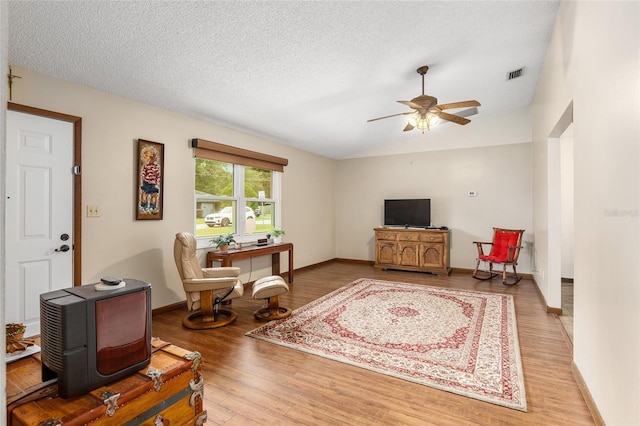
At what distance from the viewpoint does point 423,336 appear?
3.11 meters

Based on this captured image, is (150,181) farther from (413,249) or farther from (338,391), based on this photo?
(413,249)

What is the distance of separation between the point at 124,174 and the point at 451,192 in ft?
18.3

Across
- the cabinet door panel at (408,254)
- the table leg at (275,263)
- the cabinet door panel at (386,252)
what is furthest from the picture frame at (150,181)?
the cabinet door panel at (408,254)

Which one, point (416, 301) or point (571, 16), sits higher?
point (571, 16)

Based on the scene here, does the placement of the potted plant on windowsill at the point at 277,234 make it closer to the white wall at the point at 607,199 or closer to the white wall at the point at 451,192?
the white wall at the point at 451,192

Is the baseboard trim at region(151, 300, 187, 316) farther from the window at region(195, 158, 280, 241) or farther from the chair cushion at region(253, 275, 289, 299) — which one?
the chair cushion at region(253, 275, 289, 299)

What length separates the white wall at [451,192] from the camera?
582 centimetres

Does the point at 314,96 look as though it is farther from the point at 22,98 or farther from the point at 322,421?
the point at 322,421

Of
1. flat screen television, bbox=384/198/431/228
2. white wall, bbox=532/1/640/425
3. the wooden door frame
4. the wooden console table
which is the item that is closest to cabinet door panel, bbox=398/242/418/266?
flat screen television, bbox=384/198/431/228

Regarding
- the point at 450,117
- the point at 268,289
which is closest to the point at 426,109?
the point at 450,117

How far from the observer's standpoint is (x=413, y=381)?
230 centimetres

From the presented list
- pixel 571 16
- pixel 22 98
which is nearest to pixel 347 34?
pixel 571 16

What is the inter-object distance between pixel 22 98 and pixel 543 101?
5558 millimetres

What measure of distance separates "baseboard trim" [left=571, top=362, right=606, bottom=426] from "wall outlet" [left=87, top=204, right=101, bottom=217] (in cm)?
419
